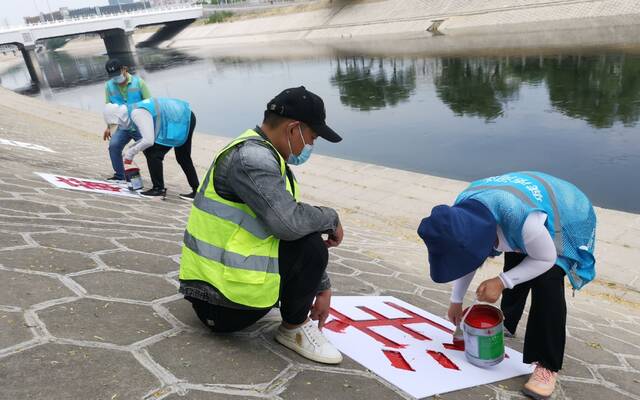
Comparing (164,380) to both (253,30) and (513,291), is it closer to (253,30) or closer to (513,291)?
(513,291)

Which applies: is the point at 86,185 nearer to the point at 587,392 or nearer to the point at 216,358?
the point at 216,358

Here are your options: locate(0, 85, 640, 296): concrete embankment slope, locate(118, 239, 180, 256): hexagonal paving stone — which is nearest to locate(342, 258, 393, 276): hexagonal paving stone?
locate(0, 85, 640, 296): concrete embankment slope

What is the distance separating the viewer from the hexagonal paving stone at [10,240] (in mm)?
3504

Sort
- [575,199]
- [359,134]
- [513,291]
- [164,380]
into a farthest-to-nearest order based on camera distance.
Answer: [359,134]
[513,291]
[575,199]
[164,380]

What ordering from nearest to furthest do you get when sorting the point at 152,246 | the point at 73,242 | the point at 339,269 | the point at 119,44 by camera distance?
the point at 73,242 < the point at 152,246 < the point at 339,269 < the point at 119,44

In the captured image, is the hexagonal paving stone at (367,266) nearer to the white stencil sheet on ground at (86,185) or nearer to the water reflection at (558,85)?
the white stencil sheet on ground at (86,185)

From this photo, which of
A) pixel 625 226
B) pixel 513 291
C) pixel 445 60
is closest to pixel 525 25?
pixel 445 60

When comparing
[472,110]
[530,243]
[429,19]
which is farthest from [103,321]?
[429,19]

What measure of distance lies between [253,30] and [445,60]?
119 feet

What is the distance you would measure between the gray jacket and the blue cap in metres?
0.53

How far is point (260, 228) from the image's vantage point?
233 cm

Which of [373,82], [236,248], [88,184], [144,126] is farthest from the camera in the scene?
[373,82]

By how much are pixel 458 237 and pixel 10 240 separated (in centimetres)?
308

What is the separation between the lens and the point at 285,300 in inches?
100
